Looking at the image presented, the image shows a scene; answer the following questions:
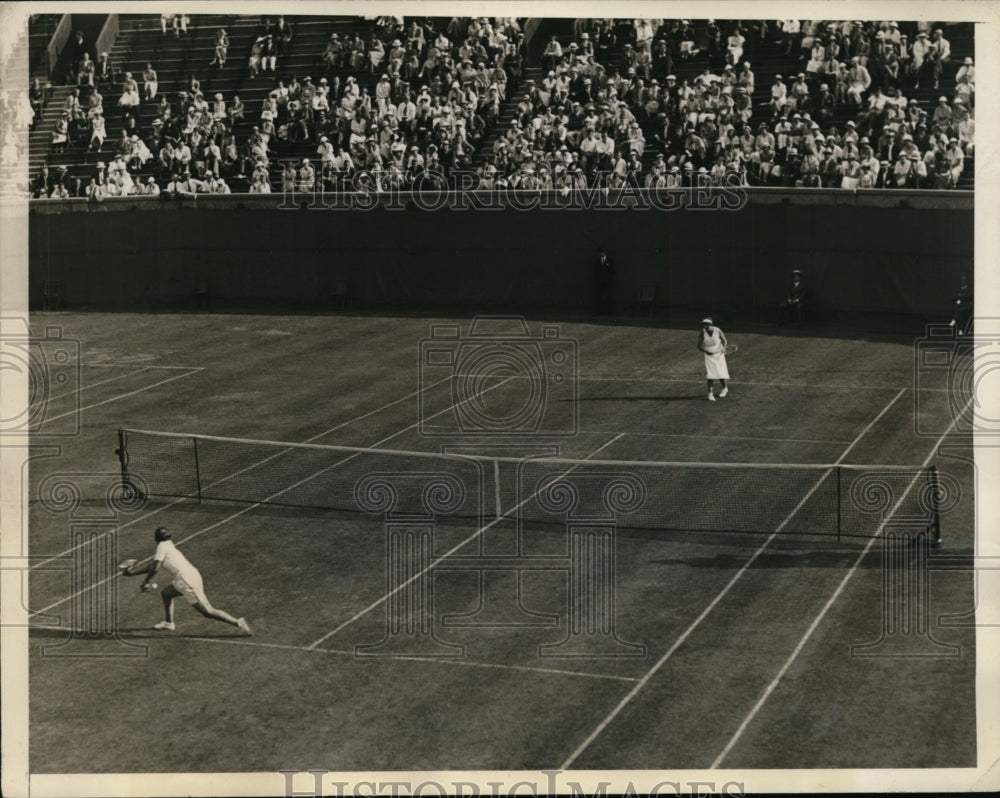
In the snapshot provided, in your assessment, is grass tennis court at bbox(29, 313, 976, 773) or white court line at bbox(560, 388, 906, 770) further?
grass tennis court at bbox(29, 313, 976, 773)

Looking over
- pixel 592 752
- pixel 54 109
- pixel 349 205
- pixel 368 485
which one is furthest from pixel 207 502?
pixel 54 109

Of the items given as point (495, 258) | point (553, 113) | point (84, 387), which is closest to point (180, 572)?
point (84, 387)

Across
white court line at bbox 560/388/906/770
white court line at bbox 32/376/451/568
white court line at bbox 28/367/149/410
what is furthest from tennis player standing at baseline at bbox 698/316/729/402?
white court line at bbox 28/367/149/410

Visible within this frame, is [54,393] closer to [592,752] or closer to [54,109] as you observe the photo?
[54,109]

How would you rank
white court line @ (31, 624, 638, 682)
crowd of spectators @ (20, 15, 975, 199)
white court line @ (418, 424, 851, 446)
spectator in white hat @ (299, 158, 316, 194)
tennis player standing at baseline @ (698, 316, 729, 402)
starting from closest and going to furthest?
white court line @ (31, 624, 638, 682) → white court line @ (418, 424, 851, 446) → tennis player standing at baseline @ (698, 316, 729, 402) → crowd of spectators @ (20, 15, 975, 199) → spectator in white hat @ (299, 158, 316, 194)

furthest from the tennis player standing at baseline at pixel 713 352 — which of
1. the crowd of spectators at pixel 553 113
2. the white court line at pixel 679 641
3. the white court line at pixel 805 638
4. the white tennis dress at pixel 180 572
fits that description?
the white tennis dress at pixel 180 572

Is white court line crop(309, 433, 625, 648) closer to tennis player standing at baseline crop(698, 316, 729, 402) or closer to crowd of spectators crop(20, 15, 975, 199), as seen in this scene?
tennis player standing at baseline crop(698, 316, 729, 402)

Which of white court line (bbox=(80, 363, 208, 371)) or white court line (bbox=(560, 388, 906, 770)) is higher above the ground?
white court line (bbox=(80, 363, 208, 371))

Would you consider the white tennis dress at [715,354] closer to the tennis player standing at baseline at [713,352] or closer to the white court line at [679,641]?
the tennis player standing at baseline at [713,352]
